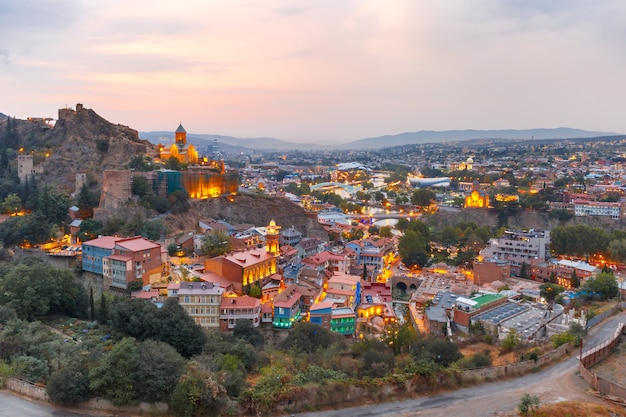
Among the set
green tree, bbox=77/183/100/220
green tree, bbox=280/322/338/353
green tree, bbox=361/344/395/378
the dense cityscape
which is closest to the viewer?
the dense cityscape

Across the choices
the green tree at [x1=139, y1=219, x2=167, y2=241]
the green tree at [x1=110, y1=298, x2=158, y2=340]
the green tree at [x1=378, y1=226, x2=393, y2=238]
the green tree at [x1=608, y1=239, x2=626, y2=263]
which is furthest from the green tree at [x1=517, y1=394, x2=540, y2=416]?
the green tree at [x1=378, y1=226, x2=393, y2=238]

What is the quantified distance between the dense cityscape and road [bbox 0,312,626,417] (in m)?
0.36

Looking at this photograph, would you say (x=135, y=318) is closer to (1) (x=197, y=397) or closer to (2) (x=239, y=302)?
(2) (x=239, y=302)

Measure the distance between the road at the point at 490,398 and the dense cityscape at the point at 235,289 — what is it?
1.24 feet

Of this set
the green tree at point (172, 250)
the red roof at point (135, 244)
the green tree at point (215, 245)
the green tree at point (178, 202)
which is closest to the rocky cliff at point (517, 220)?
the green tree at point (178, 202)

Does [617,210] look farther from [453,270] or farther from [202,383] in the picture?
[202,383]

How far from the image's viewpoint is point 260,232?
107ft

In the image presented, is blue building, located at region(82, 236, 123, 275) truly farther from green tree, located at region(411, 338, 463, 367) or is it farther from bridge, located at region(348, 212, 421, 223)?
bridge, located at region(348, 212, 421, 223)

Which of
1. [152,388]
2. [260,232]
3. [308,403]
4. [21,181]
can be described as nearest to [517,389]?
[308,403]

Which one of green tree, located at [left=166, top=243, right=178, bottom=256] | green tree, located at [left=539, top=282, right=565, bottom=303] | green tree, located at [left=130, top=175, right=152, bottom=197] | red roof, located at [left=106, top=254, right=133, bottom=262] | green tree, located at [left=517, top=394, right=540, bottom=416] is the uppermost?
green tree, located at [left=130, top=175, right=152, bottom=197]

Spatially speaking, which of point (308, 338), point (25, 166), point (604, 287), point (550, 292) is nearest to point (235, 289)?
point (308, 338)

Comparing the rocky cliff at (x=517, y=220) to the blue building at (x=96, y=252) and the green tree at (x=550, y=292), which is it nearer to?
the green tree at (x=550, y=292)

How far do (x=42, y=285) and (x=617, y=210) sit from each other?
144ft

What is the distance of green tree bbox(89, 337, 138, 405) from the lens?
42.7ft
